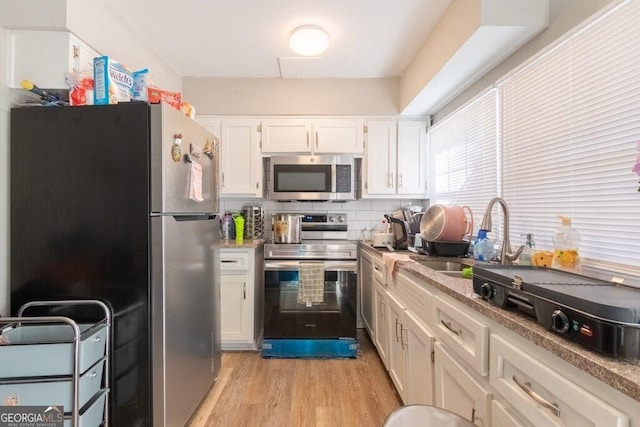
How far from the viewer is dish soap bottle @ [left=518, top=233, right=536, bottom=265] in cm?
150

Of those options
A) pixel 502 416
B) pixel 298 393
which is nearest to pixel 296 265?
pixel 298 393

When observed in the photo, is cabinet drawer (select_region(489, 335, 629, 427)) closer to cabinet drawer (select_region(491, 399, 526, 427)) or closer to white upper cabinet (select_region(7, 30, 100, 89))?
cabinet drawer (select_region(491, 399, 526, 427))

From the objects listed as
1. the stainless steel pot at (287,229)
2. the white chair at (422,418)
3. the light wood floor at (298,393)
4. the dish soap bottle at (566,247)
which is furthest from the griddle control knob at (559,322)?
the stainless steel pot at (287,229)

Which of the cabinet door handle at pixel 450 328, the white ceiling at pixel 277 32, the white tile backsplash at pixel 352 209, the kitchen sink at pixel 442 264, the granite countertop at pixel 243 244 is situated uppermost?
the white ceiling at pixel 277 32

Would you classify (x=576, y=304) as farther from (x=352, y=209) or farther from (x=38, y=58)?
(x=352, y=209)

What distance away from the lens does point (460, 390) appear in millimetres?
1096

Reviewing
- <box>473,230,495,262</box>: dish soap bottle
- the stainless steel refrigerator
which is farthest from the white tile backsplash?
the stainless steel refrigerator

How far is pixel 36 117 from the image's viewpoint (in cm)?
137

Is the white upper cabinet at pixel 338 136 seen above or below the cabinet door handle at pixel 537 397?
above

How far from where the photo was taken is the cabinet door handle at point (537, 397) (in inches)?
27.2

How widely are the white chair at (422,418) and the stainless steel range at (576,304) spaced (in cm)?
36

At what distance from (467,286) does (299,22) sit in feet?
6.47

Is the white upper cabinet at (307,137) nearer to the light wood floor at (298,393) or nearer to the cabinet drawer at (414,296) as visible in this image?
the cabinet drawer at (414,296)

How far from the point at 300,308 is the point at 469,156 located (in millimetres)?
1772
